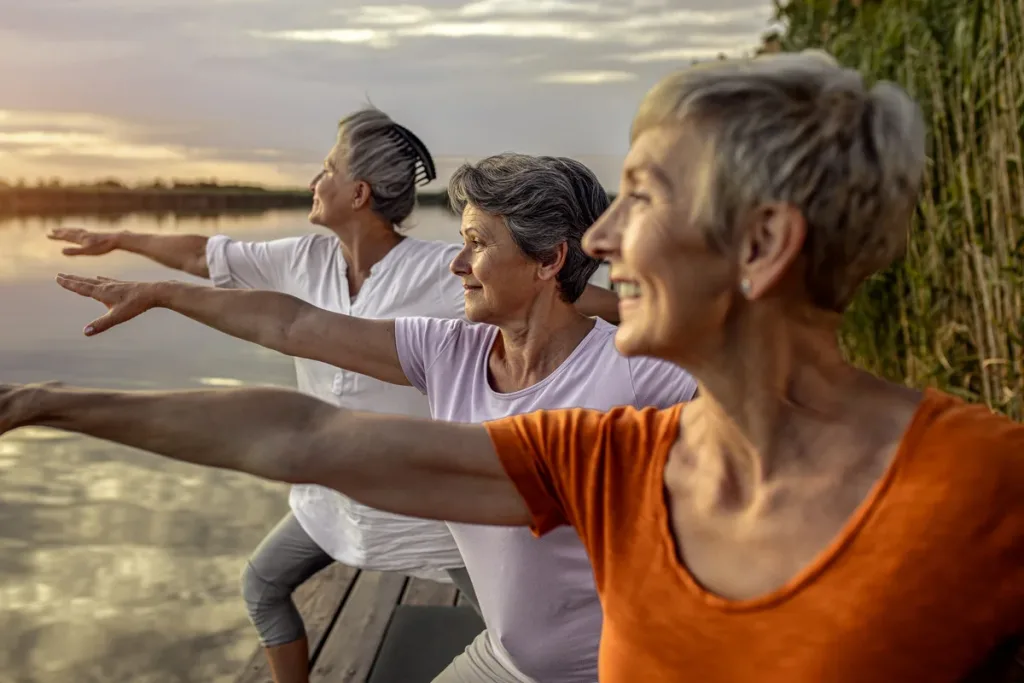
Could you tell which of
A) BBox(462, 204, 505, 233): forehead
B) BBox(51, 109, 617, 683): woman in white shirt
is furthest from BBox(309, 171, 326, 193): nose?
BBox(462, 204, 505, 233): forehead

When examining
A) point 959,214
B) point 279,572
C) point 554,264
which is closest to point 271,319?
point 554,264

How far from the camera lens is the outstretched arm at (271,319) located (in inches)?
69.7

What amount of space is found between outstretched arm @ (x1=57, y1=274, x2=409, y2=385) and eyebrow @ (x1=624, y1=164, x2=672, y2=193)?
0.88 metres

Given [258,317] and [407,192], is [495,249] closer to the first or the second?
[258,317]

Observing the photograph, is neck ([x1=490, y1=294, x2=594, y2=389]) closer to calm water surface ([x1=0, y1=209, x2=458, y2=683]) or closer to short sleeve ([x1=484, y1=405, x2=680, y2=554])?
calm water surface ([x1=0, y1=209, x2=458, y2=683])

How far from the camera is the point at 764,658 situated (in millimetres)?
885

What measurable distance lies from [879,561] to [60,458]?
8.75 meters

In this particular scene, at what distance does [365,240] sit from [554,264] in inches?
37.0

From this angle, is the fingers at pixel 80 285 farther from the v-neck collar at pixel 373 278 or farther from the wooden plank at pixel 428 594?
the wooden plank at pixel 428 594

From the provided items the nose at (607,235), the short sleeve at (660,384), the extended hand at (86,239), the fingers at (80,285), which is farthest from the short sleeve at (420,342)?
the extended hand at (86,239)

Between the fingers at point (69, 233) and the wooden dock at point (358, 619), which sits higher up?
the fingers at point (69, 233)

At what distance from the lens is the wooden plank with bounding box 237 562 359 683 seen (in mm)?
2883

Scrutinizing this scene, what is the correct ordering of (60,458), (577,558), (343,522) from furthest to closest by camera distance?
(60,458) < (343,522) < (577,558)

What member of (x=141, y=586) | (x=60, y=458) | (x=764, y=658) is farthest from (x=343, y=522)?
(x=60, y=458)
